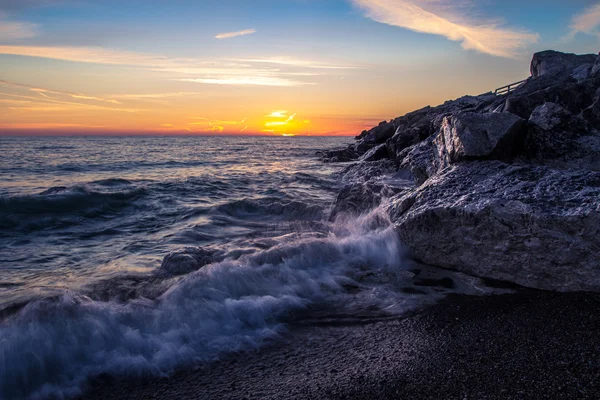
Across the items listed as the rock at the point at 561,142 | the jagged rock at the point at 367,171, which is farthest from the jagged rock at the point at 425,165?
the jagged rock at the point at 367,171

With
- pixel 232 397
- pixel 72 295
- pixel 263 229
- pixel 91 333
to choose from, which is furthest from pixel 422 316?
pixel 263 229

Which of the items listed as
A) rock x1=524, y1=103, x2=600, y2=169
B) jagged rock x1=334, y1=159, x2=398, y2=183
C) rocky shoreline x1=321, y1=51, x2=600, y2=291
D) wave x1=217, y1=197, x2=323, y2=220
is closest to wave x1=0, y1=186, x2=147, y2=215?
wave x1=217, y1=197, x2=323, y2=220

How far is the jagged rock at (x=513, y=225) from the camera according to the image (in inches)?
Answer: 152

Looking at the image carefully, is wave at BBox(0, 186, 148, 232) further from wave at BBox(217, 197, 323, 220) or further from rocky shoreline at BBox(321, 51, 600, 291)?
rocky shoreline at BBox(321, 51, 600, 291)

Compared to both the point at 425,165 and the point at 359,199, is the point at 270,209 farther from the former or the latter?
the point at 425,165

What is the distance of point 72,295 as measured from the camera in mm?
4172

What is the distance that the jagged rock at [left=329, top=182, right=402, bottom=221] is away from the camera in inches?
319

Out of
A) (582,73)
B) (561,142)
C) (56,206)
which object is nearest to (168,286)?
(561,142)

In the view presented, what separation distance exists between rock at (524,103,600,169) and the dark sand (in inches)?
113

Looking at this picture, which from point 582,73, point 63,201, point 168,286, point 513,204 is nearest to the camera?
point 513,204

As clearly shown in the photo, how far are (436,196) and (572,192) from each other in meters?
1.55

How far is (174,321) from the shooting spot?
3.76 meters

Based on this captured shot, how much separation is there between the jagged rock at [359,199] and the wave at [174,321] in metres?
2.67

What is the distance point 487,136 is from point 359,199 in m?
3.48
